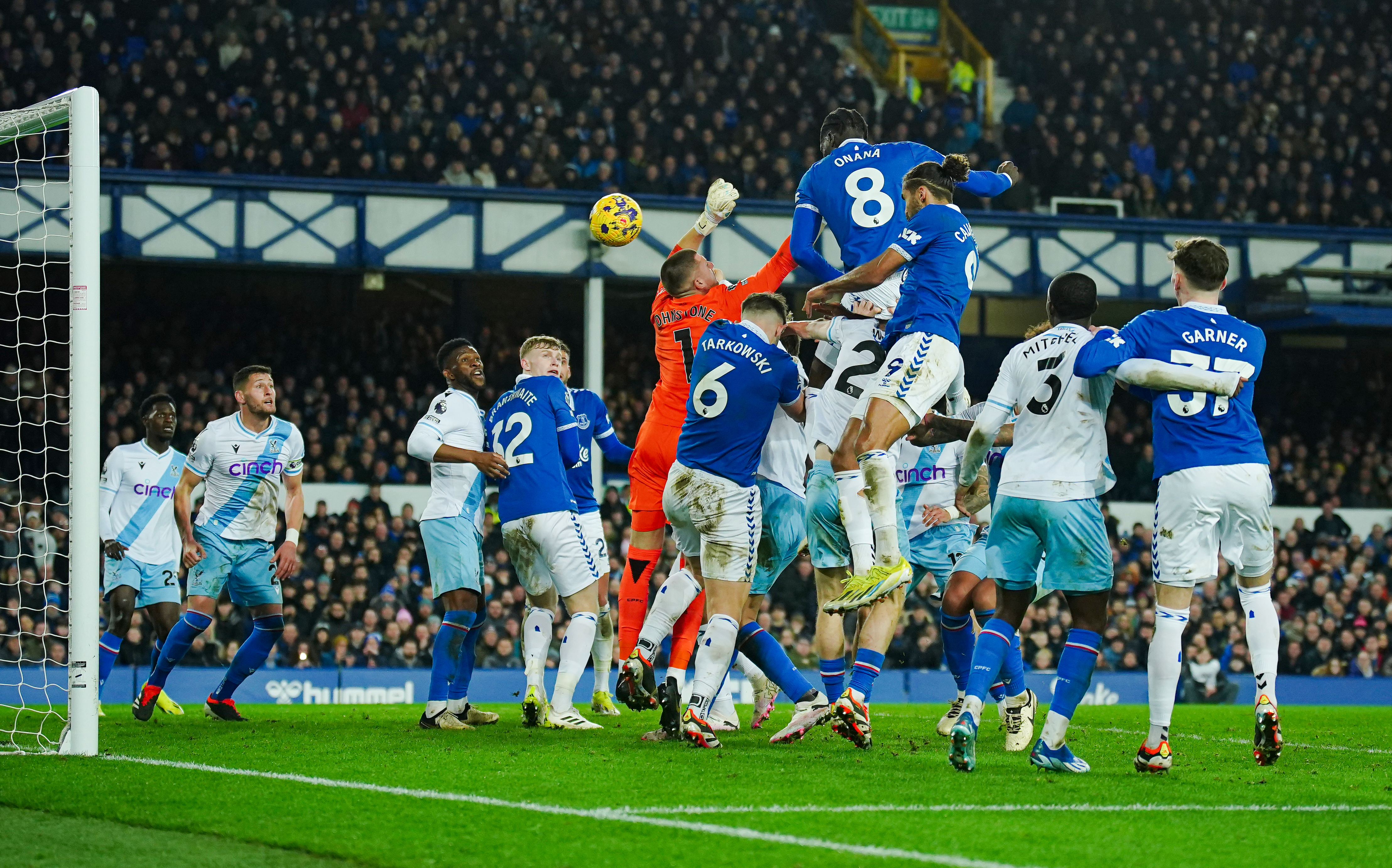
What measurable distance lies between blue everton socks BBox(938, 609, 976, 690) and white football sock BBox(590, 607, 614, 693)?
3.40m

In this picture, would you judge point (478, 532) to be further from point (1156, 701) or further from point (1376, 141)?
point (1376, 141)

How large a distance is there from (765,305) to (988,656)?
7.70 ft

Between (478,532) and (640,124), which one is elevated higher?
(640,124)

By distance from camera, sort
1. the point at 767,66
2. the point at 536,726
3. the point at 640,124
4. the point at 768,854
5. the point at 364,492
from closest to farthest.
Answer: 1. the point at 768,854
2. the point at 536,726
3. the point at 364,492
4. the point at 640,124
5. the point at 767,66

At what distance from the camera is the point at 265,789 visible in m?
6.54

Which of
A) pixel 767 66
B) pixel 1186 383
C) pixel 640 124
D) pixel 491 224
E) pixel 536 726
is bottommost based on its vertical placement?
pixel 536 726

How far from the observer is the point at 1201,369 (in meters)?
7.39

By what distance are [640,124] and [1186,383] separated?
56.3 feet

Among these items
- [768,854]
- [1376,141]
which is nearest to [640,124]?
[1376,141]

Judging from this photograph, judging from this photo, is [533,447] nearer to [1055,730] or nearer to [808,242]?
[808,242]

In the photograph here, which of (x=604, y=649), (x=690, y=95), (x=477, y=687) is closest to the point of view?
(x=604, y=649)

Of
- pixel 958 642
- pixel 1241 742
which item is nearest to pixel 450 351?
pixel 958 642

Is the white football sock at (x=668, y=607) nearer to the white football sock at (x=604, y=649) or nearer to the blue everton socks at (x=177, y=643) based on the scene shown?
the white football sock at (x=604, y=649)

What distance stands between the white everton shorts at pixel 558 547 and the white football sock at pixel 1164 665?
3694 millimetres
